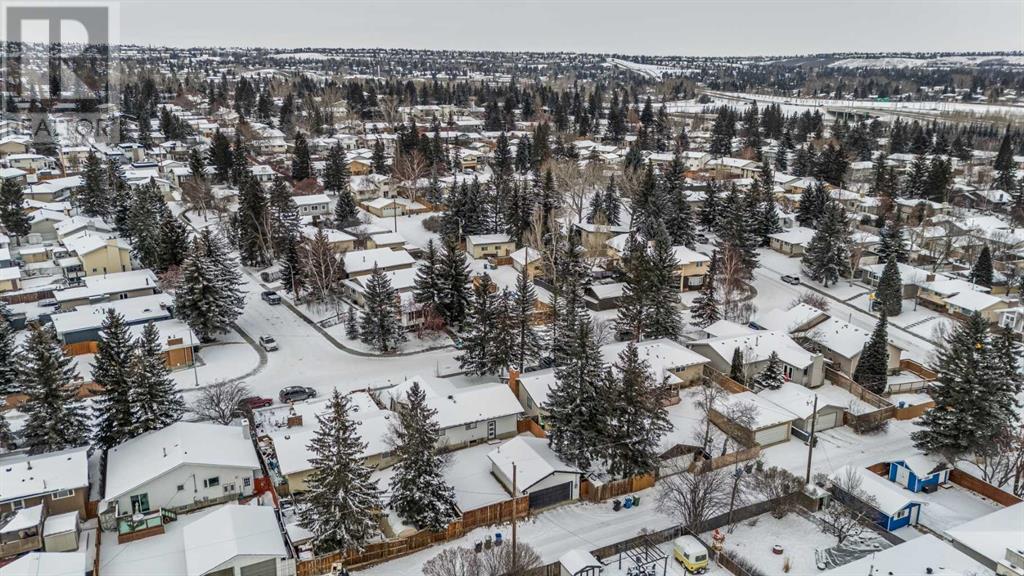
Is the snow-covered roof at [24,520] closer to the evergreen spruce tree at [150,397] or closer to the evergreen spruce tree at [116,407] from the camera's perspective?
the evergreen spruce tree at [116,407]

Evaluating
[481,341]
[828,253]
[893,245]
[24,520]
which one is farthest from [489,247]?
[24,520]

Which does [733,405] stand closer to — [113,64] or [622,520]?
[622,520]

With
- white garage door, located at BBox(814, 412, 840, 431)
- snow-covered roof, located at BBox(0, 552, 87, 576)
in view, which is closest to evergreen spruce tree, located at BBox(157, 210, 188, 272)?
snow-covered roof, located at BBox(0, 552, 87, 576)

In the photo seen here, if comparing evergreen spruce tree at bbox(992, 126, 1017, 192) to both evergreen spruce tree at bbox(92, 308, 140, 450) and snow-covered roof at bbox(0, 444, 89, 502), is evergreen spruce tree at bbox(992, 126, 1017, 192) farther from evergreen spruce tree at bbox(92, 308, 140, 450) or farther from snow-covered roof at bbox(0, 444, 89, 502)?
snow-covered roof at bbox(0, 444, 89, 502)

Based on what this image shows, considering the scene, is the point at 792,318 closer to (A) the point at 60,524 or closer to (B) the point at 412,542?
(B) the point at 412,542

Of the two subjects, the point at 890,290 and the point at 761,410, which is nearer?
the point at 761,410

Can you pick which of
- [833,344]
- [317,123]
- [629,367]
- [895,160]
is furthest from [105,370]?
[895,160]

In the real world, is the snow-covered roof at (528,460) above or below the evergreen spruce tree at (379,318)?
below

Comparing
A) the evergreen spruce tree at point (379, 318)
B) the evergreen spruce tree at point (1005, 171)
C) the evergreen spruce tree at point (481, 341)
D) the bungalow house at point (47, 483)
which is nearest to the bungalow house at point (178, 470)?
Answer: the bungalow house at point (47, 483)
